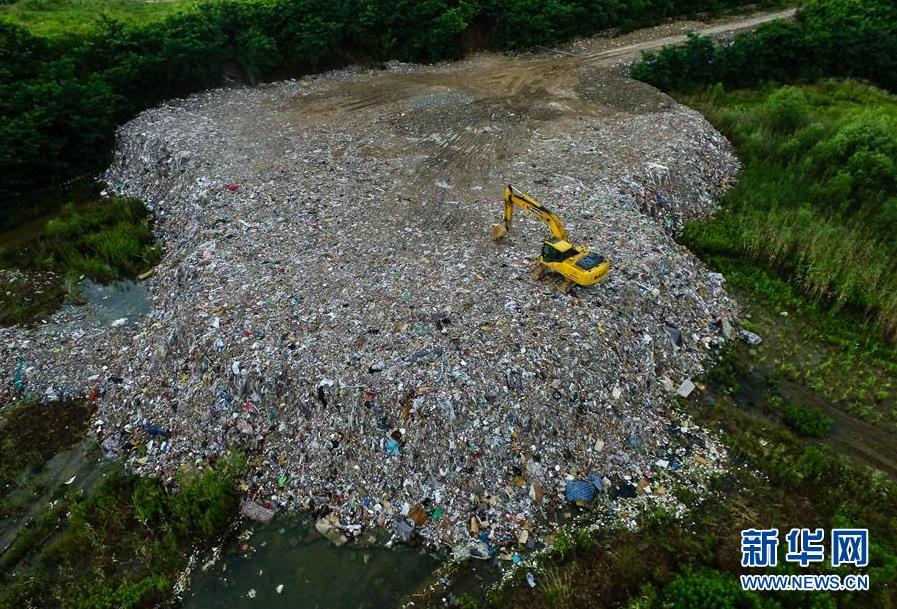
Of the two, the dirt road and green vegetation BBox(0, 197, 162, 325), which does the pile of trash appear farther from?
the dirt road

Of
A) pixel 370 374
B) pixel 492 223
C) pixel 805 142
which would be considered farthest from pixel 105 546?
pixel 805 142

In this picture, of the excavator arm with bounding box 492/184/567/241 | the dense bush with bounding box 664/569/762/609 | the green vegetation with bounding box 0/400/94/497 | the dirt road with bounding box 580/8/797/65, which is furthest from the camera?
the dirt road with bounding box 580/8/797/65

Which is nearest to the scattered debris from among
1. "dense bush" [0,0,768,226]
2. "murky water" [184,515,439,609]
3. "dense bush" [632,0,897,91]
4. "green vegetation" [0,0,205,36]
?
"murky water" [184,515,439,609]

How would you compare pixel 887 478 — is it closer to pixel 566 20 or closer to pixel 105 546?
pixel 105 546

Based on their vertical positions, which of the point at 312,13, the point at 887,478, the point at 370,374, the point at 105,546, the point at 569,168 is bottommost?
the point at 887,478

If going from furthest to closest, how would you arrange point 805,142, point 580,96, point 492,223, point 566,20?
point 566,20
point 580,96
point 805,142
point 492,223

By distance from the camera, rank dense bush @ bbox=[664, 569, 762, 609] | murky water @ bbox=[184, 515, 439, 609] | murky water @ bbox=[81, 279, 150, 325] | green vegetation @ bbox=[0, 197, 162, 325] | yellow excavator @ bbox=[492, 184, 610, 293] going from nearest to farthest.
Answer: dense bush @ bbox=[664, 569, 762, 609] → murky water @ bbox=[184, 515, 439, 609] → yellow excavator @ bbox=[492, 184, 610, 293] → murky water @ bbox=[81, 279, 150, 325] → green vegetation @ bbox=[0, 197, 162, 325]

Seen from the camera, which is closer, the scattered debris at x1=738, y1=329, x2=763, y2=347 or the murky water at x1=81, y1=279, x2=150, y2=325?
the scattered debris at x1=738, y1=329, x2=763, y2=347
